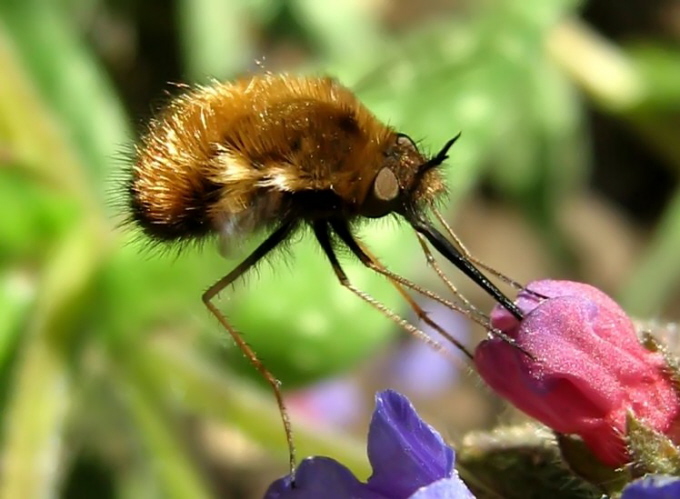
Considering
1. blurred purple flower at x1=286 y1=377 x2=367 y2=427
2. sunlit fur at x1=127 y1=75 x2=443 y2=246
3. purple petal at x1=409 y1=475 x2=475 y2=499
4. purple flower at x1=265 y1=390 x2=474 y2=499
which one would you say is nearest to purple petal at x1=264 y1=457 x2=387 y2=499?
purple flower at x1=265 y1=390 x2=474 y2=499

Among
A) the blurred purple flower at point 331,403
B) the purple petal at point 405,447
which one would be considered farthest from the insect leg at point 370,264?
the blurred purple flower at point 331,403

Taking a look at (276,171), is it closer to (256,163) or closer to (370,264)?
(256,163)

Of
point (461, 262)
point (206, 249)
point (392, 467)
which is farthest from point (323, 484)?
point (206, 249)

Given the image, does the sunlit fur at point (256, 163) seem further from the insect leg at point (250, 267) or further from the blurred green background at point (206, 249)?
the blurred green background at point (206, 249)

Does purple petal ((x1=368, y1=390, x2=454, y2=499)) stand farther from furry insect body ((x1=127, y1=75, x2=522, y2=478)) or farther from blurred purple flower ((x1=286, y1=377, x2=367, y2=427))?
blurred purple flower ((x1=286, y1=377, x2=367, y2=427))

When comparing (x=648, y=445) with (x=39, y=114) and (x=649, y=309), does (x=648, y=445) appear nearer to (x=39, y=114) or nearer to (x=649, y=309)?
(x=39, y=114)
